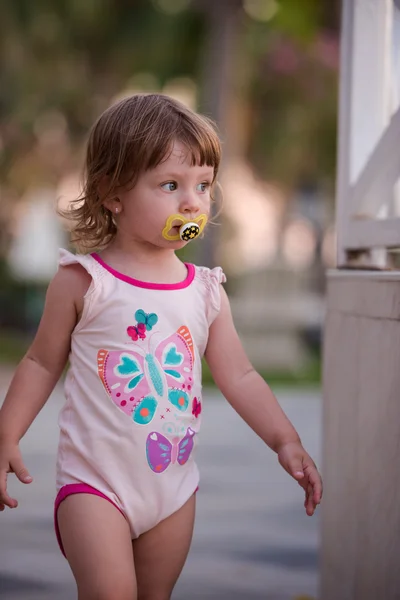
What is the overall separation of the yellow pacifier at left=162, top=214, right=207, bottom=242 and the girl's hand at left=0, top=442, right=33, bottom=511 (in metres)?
0.65

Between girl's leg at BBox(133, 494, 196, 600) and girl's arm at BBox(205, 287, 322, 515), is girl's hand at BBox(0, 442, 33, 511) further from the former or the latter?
girl's arm at BBox(205, 287, 322, 515)

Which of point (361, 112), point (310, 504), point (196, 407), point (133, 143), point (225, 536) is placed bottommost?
point (225, 536)

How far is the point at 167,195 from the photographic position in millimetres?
2502

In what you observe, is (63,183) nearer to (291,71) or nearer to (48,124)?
(48,124)

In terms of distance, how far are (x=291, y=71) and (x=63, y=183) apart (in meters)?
6.03

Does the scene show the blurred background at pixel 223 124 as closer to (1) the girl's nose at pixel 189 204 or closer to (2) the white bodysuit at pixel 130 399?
(2) the white bodysuit at pixel 130 399

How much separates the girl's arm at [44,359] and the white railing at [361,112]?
36.8 inches

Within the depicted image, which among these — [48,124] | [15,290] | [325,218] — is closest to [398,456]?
[15,290]

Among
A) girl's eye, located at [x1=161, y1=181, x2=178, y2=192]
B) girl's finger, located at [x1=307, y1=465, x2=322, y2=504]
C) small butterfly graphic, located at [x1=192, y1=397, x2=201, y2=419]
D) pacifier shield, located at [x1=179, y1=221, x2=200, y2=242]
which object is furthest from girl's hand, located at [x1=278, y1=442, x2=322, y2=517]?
girl's eye, located at [x1=161, y1=181, x2=178, y2=192]

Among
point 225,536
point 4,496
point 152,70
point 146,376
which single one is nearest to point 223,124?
point 152,70

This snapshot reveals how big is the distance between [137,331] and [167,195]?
344 millimetres

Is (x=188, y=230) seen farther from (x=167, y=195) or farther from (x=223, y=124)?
(x=223, y=124)

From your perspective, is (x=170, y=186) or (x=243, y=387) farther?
(x=243, y=387)

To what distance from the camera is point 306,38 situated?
1531cm
